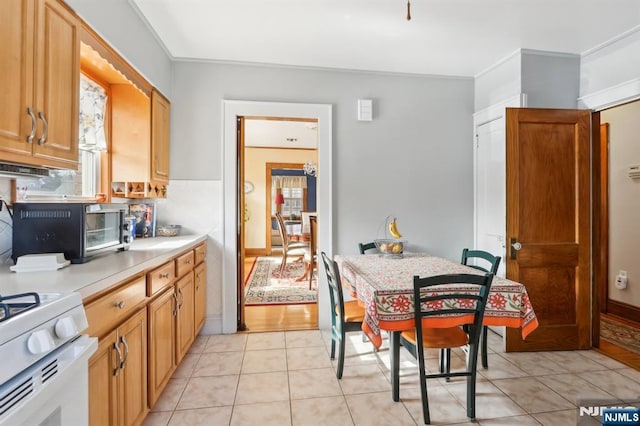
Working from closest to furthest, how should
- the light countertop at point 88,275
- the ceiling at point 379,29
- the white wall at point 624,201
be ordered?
1. the light countertop at point 88,275
2. the ceiling at point 379,29
3. the white wall at point 624,201

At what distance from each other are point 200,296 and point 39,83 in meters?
1.89

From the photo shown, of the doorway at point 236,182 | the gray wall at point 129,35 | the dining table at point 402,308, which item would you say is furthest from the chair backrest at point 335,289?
the gray wall at point 129,35

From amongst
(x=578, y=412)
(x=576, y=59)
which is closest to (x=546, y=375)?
(x=578, y=412)

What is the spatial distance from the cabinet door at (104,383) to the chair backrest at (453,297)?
1421 millimetres

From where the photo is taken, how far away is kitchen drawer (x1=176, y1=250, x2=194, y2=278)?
219cm

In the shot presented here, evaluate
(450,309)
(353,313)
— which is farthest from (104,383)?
(450,309)

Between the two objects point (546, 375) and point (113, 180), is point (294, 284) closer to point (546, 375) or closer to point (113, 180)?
point (113, 180)

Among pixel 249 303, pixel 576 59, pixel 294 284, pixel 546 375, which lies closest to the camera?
pixel 546 375

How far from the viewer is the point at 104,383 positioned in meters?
1.29

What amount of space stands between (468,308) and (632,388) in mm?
1427

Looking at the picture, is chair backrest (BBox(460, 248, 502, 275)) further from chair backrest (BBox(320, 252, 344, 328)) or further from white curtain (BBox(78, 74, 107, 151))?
white curtain (BBox(78, 74, 107, 151))

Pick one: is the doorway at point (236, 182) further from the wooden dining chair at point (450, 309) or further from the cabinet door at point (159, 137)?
the wooden dining chair at point (450, 309)

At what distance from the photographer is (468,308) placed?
1.81 meters

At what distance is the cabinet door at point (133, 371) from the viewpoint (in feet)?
4.69
